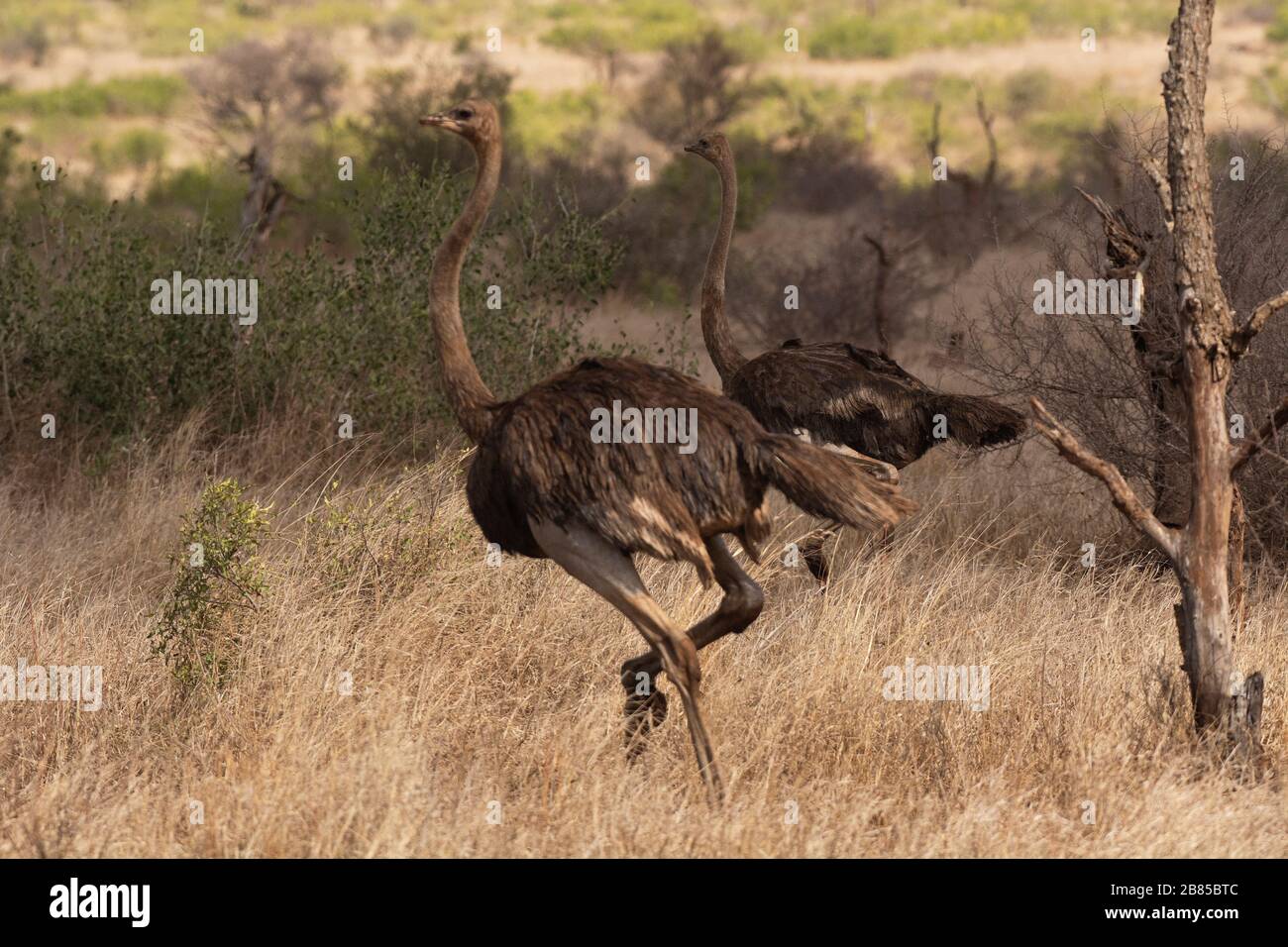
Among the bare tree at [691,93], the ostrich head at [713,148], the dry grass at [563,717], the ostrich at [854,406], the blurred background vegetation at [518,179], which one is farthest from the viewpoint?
the bare tree at [691,93]

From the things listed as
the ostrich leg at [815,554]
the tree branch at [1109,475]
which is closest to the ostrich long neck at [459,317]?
the tree branch at [1109,475]

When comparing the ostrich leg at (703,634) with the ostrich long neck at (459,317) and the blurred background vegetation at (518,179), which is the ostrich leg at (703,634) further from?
the blurred background vegetation at (518,179)

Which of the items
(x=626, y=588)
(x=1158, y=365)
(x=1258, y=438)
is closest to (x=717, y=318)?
(x=1158, y=365)

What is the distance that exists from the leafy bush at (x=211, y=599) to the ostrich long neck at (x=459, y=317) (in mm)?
1064

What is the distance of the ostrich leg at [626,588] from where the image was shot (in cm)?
402

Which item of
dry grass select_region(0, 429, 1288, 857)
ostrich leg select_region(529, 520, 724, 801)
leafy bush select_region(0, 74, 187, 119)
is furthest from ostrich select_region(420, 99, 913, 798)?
leafy bush select_region(0, 74, 187, 119)

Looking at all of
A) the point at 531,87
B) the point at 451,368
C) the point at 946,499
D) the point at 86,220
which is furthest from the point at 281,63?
the point at 451,368

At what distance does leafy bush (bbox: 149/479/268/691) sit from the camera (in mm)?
4855

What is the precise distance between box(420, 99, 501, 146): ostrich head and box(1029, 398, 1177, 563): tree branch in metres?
1.61

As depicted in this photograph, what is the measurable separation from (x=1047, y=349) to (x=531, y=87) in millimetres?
30746

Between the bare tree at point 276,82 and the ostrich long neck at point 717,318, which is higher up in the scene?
the bare tree at point 276,82

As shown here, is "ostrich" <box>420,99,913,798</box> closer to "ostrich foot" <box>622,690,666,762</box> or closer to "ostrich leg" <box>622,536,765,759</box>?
"ostrich leg" <box>622,536,765,759</box>

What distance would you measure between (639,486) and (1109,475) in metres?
1.32

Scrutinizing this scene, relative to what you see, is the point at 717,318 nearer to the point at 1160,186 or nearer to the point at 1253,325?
the point at 1160,186
